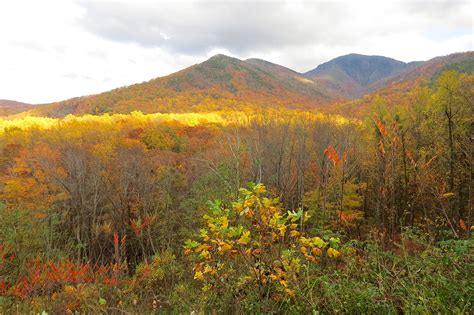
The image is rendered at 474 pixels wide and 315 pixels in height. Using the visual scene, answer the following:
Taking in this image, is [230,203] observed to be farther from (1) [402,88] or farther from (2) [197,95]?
(2) [197,95]

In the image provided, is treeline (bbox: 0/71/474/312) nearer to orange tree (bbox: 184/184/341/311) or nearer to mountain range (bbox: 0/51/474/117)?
orange tree (bbox: 184/184/341/311)

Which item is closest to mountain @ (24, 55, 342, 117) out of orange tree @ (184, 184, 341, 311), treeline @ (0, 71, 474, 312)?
treeline @ (0, 71, 474, 312)

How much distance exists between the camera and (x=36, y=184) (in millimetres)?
20578

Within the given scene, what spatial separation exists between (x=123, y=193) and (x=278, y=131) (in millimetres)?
13427

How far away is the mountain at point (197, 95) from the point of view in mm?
96938

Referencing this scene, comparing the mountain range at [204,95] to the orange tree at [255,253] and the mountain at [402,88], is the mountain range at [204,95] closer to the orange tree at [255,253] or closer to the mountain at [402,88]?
the mountain at [402,88]

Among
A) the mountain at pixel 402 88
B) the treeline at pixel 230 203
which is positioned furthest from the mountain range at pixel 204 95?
the treeline at pixel 230 203

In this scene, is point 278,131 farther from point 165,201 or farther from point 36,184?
point 36,184

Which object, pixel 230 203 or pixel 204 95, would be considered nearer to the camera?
pixel 230 203

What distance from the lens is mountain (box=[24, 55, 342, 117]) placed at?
9694cm

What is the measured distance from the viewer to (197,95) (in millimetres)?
109062

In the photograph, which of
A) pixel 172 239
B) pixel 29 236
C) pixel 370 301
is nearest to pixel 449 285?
pixel 370 301

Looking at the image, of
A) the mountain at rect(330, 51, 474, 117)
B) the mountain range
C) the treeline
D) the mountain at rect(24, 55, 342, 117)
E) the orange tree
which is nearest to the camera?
the orange tree

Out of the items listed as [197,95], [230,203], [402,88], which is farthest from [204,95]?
[230,203]
